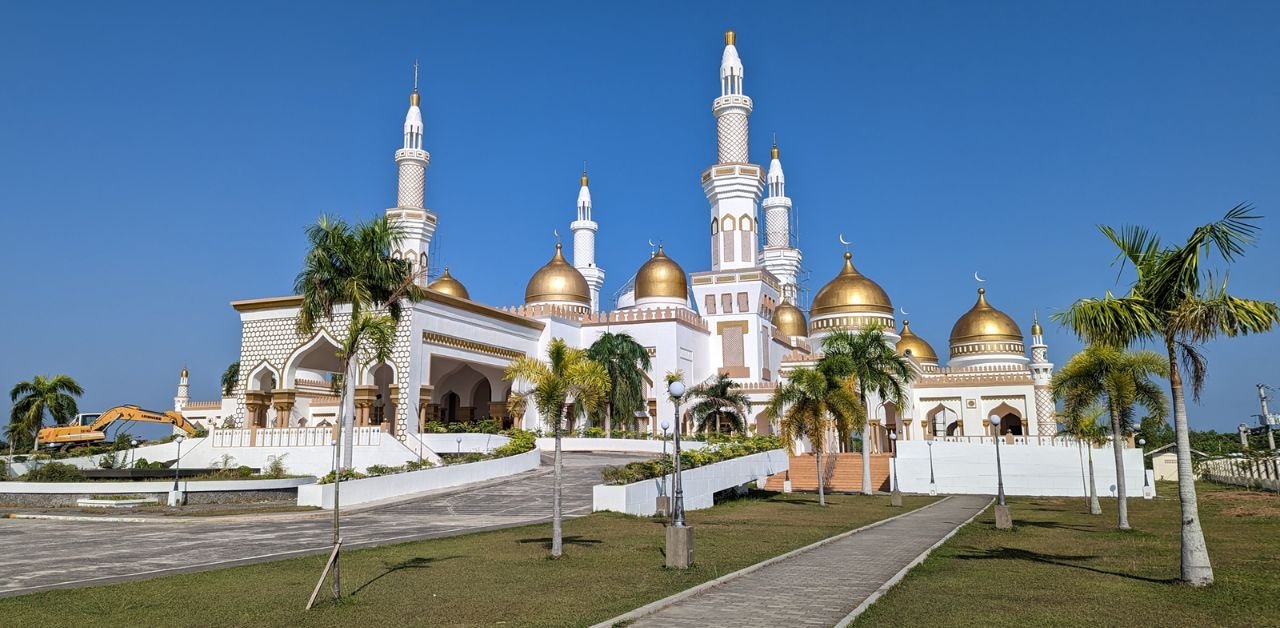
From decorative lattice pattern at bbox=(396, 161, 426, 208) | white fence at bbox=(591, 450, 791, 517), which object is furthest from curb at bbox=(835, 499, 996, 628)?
decorative lattice pattern at bbox=(396, 161, 426, 208)

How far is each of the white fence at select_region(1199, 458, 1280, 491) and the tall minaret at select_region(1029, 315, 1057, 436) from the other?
6.96 m

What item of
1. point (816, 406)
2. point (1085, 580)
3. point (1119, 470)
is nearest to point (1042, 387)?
point (816, 406)

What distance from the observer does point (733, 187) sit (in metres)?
47.3

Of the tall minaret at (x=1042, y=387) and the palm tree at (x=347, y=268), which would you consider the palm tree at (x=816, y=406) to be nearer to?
the palm tree at (x=347, y=268)

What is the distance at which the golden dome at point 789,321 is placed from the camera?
53.9 m

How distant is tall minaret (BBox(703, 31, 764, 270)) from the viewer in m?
47.4

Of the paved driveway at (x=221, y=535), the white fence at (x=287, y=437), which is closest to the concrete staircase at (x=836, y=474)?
the paved driveway at (x=221, y=535)

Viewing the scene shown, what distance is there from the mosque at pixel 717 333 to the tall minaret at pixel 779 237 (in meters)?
4.05

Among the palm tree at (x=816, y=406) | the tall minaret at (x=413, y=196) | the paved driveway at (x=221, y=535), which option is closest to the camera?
the paved driveway at (x=221, y=535)

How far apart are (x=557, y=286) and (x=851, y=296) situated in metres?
16.1

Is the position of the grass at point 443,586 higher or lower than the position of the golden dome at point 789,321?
lower

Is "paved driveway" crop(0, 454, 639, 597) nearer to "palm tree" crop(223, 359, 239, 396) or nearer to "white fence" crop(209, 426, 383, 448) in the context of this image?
"white fence" crop(209, 426, 383, 448)

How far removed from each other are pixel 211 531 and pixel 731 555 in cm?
950

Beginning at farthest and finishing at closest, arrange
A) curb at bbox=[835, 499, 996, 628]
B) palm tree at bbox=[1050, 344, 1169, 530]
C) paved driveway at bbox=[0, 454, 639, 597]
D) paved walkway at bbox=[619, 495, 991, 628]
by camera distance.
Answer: palm tree at bbox=[1050, 344, 1169, 530]
paved driveway at bbox=[0, 454, 639, 597]
paved walkway at bbox=[619, 495, 991, 628]
curb at bbox=[835, 499, 996, 628]
